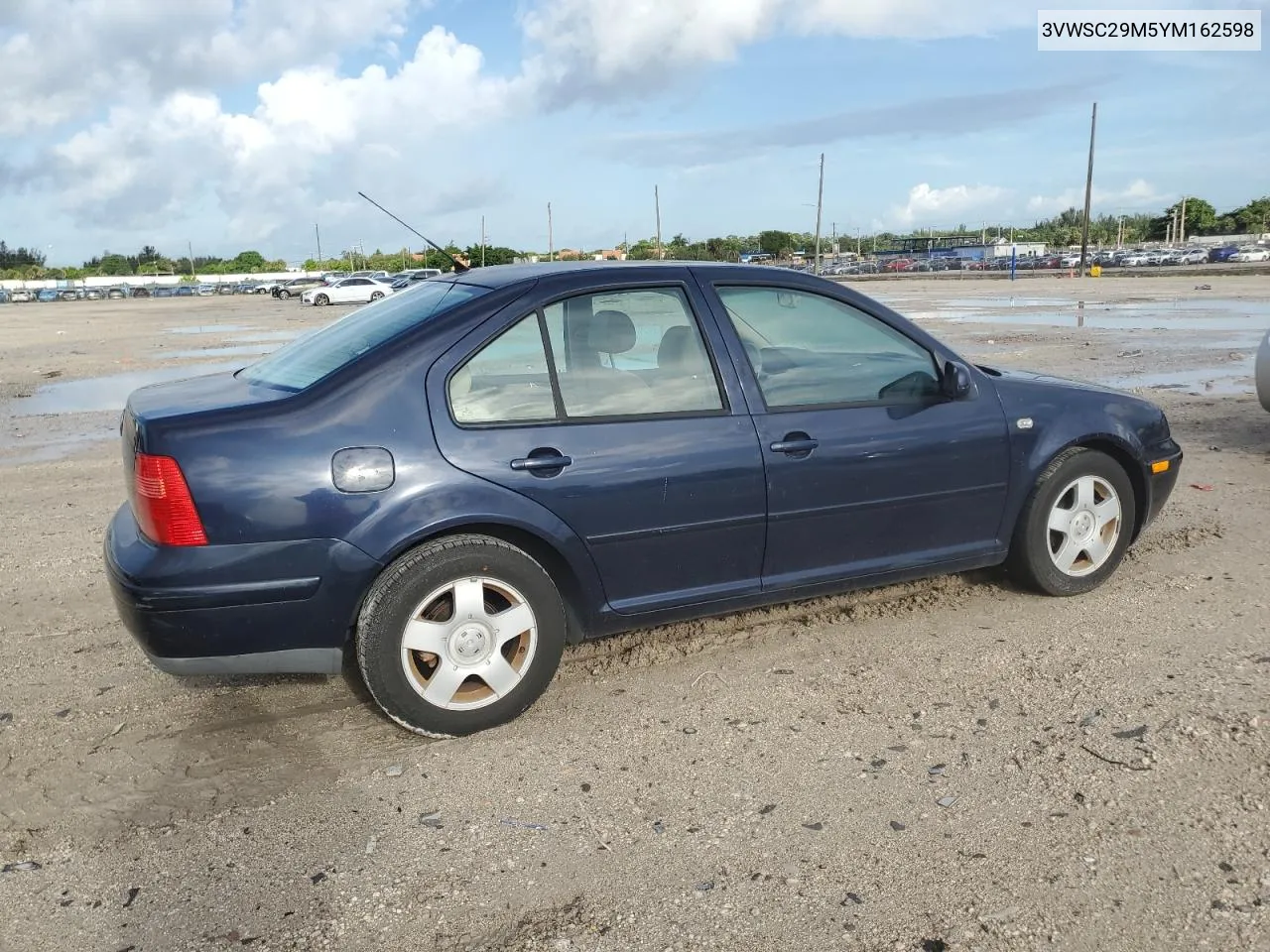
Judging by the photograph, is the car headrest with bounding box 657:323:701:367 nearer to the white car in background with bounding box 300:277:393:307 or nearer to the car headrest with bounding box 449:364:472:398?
the car headrest with bounding box 449:364:472:398

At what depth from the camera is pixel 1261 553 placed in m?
5.36

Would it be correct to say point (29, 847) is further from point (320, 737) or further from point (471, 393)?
point (471, 393)

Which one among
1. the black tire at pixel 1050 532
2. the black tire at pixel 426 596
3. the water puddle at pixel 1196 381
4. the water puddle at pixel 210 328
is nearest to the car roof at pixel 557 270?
the black tire at pixel 426 596

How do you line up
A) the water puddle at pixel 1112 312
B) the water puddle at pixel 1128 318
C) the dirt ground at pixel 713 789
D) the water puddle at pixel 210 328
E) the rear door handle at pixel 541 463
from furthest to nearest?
1. the water puddle at pixel 210 328
2. the water puddle at pixel 1112 312
3. the water puddle at pixel 1128 318
4. the rear door handle at pixel 541 463
5. the dirt ground at pixel 713 789

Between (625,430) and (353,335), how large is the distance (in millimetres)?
1137

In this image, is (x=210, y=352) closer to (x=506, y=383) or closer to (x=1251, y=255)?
(x=506, y=383)

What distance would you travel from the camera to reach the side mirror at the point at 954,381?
14.2 ft

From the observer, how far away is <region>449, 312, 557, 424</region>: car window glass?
362 centimetres

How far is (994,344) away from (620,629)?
46.6ft

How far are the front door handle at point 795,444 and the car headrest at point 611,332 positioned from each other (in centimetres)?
68

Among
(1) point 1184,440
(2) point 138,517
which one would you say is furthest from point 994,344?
(2) point 138,517

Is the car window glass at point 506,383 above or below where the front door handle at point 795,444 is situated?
above

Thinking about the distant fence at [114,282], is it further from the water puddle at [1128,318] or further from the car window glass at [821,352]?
the car window glass at [821,352]

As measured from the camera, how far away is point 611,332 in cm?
398
